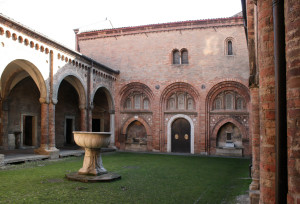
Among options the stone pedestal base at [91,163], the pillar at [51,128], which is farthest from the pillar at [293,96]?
the pillar at [51,128]

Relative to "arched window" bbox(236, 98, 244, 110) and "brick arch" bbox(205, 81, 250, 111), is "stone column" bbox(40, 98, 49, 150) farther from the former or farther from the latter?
"arched window" bbox(236, 98, 244, 110)

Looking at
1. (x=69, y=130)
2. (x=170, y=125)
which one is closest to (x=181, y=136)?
(x=170, y=125)

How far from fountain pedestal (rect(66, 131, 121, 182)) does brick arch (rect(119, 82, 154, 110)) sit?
11505 millimetres

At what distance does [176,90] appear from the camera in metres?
19.6

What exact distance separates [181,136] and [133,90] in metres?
4.49

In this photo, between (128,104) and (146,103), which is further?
(128,104)

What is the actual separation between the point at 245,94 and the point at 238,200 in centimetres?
1252

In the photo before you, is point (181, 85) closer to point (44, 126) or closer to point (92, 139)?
point (44, 126)

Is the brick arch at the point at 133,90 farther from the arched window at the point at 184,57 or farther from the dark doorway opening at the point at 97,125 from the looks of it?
the arched window at the point at 184,57

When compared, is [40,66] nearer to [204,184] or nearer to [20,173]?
[20,173]

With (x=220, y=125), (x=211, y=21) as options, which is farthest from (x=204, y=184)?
(x=211, y=21)

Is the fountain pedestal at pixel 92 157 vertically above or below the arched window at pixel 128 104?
below

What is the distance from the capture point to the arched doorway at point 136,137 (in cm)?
2012

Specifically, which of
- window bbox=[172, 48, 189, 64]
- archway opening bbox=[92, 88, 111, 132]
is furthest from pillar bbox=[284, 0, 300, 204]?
archway opening bbox=[92, 88, 111, 132]
